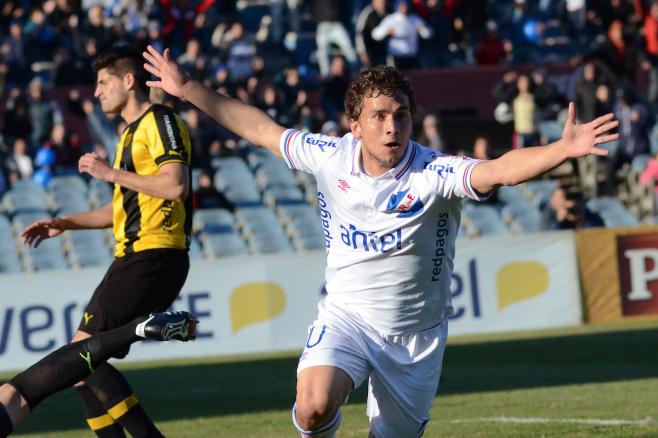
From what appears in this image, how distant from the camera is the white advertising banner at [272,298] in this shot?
50.2ft

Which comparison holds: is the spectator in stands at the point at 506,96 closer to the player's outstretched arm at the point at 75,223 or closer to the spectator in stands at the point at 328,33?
the spectator in stands at the point at 328,33

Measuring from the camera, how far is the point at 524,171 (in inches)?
228

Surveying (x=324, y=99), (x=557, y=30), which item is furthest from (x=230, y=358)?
(x=557, y=30)

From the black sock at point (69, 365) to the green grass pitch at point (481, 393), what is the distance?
2.52 metres

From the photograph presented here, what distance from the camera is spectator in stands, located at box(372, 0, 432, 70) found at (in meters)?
22.6

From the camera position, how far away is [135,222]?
7.83 meters

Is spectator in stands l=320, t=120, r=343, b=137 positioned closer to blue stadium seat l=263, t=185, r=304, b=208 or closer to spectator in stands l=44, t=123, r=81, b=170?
blue stadium seat l=263, t=185, r=304, b=208

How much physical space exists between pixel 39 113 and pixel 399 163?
14141 mm

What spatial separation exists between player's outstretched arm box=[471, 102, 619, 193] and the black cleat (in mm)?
1778

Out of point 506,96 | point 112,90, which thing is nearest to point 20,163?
point 506,96

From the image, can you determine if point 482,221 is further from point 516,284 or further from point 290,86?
point 290,86

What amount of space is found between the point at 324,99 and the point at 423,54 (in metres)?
3.10

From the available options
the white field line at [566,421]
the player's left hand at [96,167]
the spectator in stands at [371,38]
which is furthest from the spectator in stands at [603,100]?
the player's left hand at [96,167]

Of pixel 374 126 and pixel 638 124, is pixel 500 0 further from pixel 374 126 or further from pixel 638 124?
pixel 374 126
